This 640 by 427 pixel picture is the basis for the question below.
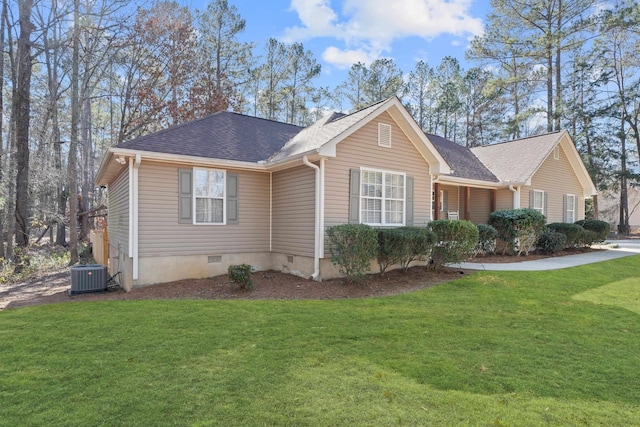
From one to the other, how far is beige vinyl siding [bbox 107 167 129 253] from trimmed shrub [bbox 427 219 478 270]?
25.4ft

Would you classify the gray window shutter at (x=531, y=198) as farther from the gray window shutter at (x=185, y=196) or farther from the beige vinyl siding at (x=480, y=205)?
the gray window shutter at (x=185, y=196)

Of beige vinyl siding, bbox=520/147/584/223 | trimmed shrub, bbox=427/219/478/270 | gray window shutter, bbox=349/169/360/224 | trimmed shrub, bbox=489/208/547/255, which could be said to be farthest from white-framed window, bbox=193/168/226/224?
beige vinyl siding, bbox=520/147/584/223

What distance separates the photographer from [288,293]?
296 inches

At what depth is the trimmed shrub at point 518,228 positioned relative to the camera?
1251cm

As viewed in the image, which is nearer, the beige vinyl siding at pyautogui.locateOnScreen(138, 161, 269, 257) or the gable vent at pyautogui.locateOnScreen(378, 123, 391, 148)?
the beige vinyl siding at pyautogui.locateOnScreen(138, 161, 269, 257)

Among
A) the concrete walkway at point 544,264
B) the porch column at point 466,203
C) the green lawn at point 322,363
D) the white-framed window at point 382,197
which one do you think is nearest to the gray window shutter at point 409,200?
the white-framed window at point 382,197

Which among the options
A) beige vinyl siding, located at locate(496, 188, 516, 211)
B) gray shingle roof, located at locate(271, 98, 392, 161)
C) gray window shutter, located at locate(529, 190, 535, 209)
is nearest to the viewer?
gray shingle roof, located at locate(271, 98, 392, 161)

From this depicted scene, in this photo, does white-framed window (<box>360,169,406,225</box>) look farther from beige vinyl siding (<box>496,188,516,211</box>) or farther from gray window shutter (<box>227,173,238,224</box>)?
beige vinyl siding (<box>496,188,516,211</box>)

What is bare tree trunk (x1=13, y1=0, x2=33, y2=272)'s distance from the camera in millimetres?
12133

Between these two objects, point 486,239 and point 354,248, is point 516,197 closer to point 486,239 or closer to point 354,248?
point 486,239

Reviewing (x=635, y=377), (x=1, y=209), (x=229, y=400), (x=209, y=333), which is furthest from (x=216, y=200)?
(x=1, y=209)

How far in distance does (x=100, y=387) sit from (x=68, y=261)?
1374 cm

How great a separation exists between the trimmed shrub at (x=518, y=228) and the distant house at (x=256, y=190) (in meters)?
3.98

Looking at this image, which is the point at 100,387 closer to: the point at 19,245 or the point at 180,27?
the point at 19,245
